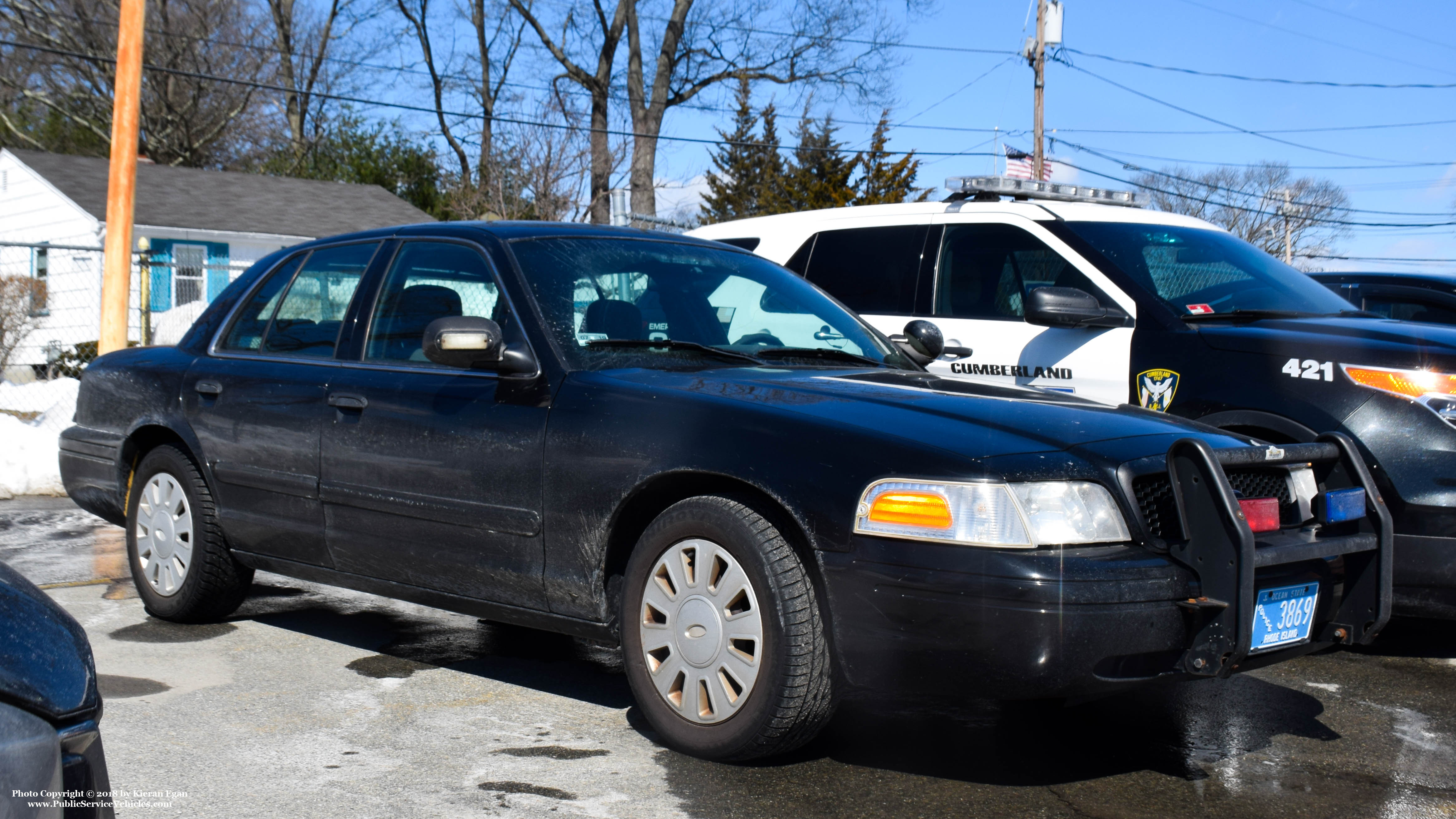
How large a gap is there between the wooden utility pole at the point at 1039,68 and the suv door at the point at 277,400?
84.9 ft

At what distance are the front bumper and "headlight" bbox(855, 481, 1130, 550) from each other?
32 mm

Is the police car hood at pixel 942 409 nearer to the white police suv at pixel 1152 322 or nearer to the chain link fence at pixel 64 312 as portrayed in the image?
the white police suv at pixel 1152 322

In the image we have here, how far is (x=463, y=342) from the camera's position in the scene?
4055mm

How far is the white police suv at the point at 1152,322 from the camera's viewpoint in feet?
16.3

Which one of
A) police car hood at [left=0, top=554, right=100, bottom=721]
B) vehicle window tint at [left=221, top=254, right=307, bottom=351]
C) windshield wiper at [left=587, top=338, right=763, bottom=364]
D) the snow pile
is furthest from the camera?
the snow pile

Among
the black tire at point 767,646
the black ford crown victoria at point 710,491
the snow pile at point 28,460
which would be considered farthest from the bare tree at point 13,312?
the black tire at point 767,646

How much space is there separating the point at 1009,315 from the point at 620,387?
3223 mm

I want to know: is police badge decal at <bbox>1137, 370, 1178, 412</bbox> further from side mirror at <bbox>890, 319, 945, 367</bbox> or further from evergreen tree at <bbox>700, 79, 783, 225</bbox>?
evergreen tree at <bbox>700, 79, 783, 225</bbox>

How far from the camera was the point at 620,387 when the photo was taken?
13.0ft

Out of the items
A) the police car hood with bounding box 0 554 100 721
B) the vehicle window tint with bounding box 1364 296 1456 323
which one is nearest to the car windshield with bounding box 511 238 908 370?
the police car hood with bounding box 0 554 100 721

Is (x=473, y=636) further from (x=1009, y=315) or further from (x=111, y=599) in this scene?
(x=1009, y=315)

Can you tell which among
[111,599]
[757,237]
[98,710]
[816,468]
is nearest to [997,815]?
[816,468]

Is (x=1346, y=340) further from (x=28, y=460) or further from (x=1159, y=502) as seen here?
(x=28, y=460)

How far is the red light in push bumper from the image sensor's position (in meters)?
3.57
